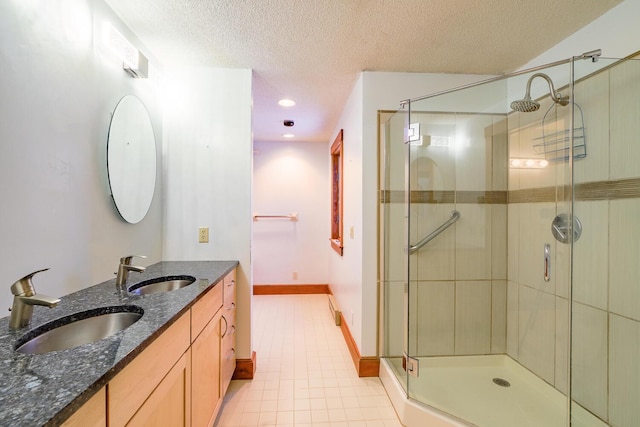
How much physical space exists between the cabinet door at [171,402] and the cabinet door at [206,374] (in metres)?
0.07

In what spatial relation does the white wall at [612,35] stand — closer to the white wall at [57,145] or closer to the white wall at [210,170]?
the white wall at [210,170]

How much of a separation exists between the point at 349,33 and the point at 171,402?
206 centimetres

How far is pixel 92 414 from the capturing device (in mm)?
616

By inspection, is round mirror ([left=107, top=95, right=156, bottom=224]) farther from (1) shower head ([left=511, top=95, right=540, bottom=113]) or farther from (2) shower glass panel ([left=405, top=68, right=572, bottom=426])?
(1) shower head ([left=511, top=95, right=540, bottom=113])

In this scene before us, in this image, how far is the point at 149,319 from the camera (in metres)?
0.97

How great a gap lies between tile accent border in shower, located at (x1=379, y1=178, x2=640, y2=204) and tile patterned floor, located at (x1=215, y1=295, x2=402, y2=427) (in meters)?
1.39

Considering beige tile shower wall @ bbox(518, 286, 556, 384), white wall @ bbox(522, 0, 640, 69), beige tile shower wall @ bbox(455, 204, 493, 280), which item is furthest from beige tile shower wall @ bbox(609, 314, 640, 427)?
white wall @ bbox(522, 0, 640, 69)

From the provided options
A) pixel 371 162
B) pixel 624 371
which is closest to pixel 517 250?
pixel 624 371

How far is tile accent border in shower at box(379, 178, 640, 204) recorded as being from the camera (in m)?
1.45

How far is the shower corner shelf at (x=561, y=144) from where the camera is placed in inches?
63.6

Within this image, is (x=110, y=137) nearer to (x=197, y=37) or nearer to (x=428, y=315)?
(x=197, y=37)

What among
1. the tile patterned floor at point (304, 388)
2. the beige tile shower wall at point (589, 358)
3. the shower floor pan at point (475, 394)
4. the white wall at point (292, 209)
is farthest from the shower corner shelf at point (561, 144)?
the white wall at point (292, 209)

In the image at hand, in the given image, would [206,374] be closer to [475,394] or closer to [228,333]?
[228,333]

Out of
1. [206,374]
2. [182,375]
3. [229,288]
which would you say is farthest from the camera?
[229,288]
